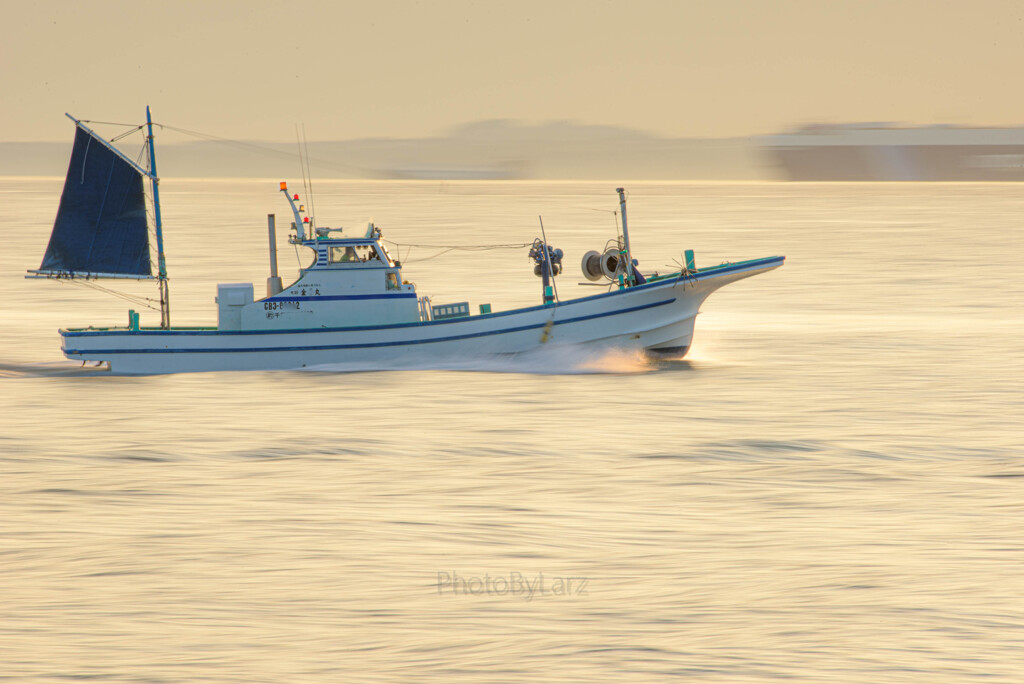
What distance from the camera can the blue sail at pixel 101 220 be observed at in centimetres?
2644

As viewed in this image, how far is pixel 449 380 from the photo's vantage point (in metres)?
24.1

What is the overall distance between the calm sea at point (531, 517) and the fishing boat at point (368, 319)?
582mm

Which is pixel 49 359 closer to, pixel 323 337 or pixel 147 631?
pixel 323 337

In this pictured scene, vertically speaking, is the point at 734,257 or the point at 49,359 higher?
the point at 734,257

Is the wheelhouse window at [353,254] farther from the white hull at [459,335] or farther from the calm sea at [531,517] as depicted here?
the calm sea at [531,517]

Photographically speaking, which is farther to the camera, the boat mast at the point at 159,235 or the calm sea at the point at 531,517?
the boat mast at the point at 159,235

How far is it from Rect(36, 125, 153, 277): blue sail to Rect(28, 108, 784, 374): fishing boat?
0.90 ft

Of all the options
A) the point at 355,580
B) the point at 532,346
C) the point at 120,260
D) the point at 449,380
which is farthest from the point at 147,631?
the point at 120,260

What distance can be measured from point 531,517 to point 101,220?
16987 millimetres

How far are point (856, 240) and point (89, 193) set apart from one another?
54.0 metres

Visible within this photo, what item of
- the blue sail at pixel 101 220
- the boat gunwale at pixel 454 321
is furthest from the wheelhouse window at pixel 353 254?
the blue sail at pixel 101 220

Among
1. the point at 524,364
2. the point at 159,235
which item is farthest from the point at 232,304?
the point at 524,364

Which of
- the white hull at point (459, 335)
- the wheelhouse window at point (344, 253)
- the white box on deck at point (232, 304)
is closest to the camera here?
the white hull at point (459, 335)

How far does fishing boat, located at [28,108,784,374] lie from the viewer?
82.7 ft
